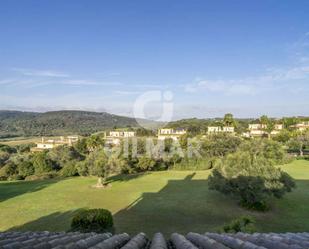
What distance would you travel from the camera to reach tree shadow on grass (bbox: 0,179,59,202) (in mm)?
19884

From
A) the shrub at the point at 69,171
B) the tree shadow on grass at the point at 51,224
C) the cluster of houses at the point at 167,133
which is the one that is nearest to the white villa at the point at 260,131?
the cluster of houses at the point at 167,133

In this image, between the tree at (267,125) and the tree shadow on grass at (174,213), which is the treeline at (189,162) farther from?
the tree at (267,125)

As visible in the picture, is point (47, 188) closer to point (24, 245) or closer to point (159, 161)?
point (159, 161)

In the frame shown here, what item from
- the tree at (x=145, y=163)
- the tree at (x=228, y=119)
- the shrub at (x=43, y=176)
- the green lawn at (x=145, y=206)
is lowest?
the shrub at (x=43, y=176)

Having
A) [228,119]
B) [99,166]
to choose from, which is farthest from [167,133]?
[99,166]

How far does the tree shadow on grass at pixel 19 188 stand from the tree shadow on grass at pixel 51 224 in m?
6.02

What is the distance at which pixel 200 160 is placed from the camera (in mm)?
30438

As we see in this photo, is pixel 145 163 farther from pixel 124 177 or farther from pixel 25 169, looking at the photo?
pixel 25 169

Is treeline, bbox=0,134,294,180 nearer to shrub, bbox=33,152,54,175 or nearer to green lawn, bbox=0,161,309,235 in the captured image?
shrub, bbox=33,152,54,175

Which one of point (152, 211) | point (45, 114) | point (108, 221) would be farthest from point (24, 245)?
point (45, 114)

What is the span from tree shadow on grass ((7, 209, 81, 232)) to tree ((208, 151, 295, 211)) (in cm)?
819

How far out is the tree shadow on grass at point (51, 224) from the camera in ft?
41.2

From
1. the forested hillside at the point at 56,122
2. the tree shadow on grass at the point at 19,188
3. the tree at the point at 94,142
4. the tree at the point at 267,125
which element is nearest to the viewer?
the tree shadow on grass at the point at 19,188

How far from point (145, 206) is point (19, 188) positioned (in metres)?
11.7
